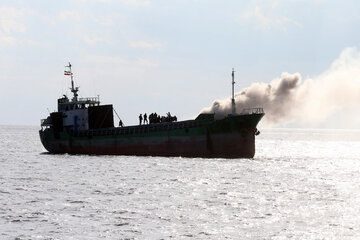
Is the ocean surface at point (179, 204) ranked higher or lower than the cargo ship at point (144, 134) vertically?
lower

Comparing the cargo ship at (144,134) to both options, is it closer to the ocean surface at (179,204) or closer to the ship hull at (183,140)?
the ship hull at (183,140)

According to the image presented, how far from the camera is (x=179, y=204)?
29156mm

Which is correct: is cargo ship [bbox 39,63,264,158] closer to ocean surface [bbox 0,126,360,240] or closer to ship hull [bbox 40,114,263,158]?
ship hull [bbox 40,114,263,158]

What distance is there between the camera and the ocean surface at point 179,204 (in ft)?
74.2

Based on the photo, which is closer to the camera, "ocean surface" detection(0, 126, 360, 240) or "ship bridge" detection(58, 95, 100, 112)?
"ocean surface" detection(0, 126, 360, 240)

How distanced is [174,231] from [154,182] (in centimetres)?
1689

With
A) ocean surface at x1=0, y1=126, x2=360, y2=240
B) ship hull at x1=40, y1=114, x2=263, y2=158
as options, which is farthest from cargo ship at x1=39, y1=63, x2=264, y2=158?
ocean surface at x1=0, y1=126, x2=360, y2=240

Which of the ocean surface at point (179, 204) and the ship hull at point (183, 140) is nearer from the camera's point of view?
the ocean surface at point (179, 204)

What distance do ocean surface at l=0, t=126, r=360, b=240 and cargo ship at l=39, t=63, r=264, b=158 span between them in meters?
7.16

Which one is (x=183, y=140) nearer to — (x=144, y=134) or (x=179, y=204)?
(x=144, y=134)

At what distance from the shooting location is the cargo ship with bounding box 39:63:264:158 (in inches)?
2196

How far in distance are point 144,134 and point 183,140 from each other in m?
5.78

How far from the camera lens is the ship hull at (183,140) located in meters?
55.6

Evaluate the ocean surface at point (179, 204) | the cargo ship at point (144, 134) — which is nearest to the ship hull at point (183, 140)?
the cargo ship at point (144, 134)
